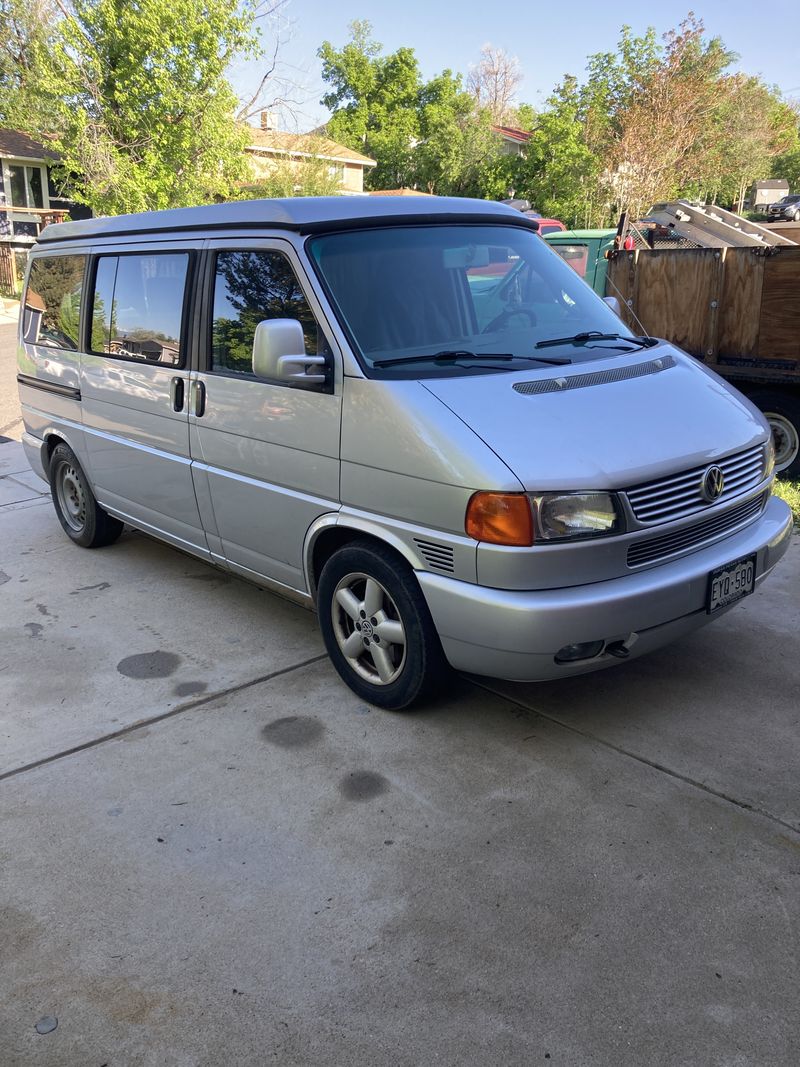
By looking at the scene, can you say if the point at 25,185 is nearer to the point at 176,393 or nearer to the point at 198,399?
the point at 176,393

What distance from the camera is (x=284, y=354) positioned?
3627 mm

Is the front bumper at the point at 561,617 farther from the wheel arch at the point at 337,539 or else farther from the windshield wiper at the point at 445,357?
the windshield wiper at the point at 445,357

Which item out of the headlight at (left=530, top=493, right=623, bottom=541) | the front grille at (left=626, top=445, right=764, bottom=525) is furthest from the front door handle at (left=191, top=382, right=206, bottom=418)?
the front grille at (left=626, top=445, right=764, bottom=525)

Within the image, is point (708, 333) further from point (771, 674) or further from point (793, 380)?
point (771, 674)

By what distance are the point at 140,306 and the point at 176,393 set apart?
715mm

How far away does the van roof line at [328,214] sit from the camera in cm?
395

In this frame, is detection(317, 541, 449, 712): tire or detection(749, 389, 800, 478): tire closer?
detection(317, 541, 449, 712): tire

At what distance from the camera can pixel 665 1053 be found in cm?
222

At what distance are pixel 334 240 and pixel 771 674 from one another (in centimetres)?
282

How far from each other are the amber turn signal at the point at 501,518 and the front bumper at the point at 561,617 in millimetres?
199

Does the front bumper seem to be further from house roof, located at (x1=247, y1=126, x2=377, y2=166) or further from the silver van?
house roof, located at (x1=247, y1=126, x2=377, y2=166)

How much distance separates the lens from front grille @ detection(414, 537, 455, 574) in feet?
11.0

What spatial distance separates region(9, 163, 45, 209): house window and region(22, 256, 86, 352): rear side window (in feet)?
122

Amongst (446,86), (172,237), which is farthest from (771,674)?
(446,86)
